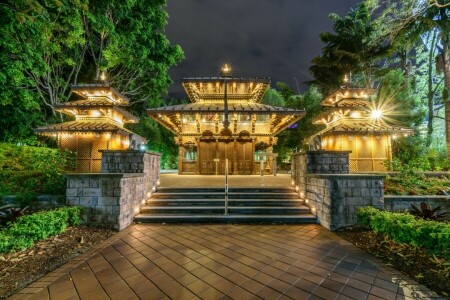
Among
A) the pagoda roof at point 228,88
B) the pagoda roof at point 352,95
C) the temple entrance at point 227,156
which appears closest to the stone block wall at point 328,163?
the pagoda roof at point 228,88

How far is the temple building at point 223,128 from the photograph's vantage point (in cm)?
1431

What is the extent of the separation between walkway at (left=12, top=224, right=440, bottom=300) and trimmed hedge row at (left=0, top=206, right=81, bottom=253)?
1.31 metres

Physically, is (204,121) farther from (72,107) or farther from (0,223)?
(0,223)

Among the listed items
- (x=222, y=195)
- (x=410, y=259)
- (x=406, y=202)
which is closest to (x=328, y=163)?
(x=406, y=202)

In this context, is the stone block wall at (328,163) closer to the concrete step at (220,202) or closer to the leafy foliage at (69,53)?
the concrete step at (220,202)

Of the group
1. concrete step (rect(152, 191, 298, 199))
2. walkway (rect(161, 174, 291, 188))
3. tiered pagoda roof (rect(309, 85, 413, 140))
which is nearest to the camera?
concrete step (rect(152, 191, 298, 199))

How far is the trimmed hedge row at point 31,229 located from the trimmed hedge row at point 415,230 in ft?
24.6

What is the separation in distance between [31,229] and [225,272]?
4.18m

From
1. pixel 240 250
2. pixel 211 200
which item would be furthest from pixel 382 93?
pixel 240 250

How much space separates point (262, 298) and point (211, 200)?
15.2 feet

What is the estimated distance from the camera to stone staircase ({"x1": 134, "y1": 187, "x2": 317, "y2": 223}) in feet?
20.8

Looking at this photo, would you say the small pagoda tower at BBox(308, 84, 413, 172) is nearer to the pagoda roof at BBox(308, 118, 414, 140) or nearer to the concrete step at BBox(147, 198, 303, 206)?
the pagoda roof at BBox(308, 118, 414, 140)

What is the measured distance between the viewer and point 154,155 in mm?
8500

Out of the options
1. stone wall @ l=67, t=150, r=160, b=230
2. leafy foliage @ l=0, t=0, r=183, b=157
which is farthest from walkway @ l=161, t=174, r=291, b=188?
leafy foliage @ l=0, t=0, r=183, b=157
